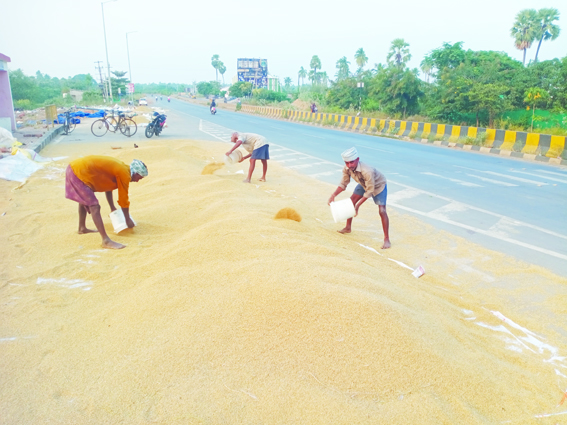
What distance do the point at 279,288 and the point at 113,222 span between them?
3.01 meters

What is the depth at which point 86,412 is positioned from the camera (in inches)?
95.1

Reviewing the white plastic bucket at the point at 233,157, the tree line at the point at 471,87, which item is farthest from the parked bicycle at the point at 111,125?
the tree line at the point at 471,87

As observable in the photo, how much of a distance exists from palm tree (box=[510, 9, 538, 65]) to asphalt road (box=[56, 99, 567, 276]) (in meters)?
25.3

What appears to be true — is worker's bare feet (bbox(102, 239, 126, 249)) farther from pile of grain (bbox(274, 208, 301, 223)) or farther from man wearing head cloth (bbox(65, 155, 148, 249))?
pile of grain (bbox(274, 208, 301, 223))

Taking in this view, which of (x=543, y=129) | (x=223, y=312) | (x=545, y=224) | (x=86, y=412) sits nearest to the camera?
(x=86, y=412)

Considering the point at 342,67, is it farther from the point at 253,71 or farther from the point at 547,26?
the point at 547,26

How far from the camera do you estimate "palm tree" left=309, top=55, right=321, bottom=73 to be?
81.6m

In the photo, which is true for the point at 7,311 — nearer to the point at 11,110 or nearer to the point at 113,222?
the point at 113,222

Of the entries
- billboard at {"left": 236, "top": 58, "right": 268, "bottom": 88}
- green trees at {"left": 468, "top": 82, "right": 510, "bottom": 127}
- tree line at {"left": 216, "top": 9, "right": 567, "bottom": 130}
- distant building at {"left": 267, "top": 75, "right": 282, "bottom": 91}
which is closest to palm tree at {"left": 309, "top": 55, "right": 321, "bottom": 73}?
distant building at {"left": 267, "top": 75, "right": 282, "bottom": 91}

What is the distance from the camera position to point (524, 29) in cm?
3428

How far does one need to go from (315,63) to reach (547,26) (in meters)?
52.3

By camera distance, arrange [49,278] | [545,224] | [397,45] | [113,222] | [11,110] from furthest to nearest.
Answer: [397,45] → [11,110] → [545,224] → [113,222] → [49,278]

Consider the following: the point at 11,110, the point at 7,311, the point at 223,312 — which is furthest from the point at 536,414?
the point at 11,110

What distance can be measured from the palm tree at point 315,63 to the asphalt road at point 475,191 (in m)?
70.2
